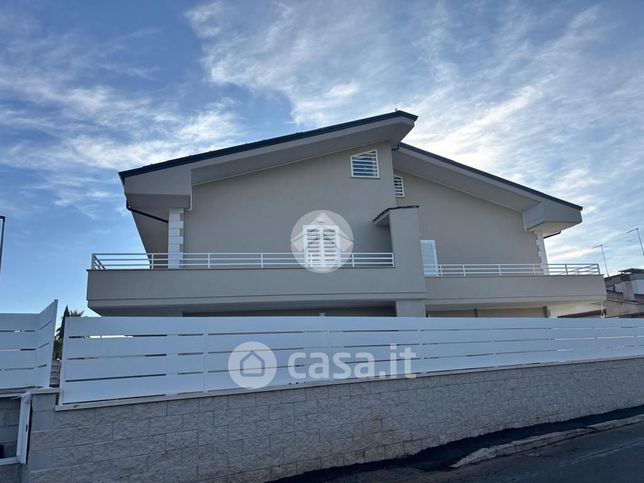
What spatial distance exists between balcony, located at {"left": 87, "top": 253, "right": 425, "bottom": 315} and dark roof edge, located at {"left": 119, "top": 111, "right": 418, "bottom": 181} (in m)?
2.52

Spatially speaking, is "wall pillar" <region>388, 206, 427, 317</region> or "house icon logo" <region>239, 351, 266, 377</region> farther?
"wall pillar" <region>388, 206, 427, 317</region>

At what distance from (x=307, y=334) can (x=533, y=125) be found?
33.9 ft

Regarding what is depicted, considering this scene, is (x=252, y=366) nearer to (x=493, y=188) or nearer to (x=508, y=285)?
(x=508, y=285)

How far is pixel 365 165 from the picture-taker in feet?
56.9

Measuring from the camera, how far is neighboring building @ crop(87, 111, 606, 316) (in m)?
13.4

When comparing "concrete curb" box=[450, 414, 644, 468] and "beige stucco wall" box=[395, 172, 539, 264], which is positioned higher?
"beige stucco wall" box=[395, 172, 539, 264]

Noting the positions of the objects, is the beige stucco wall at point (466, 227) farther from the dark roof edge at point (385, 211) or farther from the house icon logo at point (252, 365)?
the house icon logo at point (252, 365)

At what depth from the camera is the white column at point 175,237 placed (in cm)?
1427

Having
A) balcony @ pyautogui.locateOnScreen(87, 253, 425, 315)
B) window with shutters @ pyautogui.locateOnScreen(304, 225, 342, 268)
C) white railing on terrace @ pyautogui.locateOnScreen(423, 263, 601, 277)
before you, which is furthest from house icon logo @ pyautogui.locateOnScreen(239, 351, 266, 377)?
white railing on terrace @ pyautogui.locateOnScreen(423, 263, 601, 277)

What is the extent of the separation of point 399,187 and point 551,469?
520 inches

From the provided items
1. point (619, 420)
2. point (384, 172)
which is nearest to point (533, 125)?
point (384, 172)

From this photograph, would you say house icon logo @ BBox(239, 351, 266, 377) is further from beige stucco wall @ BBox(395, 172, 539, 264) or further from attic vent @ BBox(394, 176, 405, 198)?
attic vent @ BBox(394, 176, 405, 198)

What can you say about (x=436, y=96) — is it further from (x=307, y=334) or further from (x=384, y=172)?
(x=307, y=334)

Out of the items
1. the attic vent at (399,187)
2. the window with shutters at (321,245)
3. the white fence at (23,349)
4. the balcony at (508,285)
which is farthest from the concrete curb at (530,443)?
the attic vent at (399,187)
